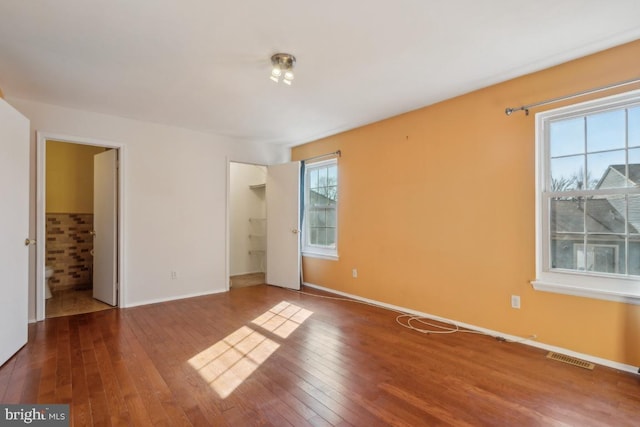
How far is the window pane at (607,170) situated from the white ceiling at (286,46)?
2.71 ft

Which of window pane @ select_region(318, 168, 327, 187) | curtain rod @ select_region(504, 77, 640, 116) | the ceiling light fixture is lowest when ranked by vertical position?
window pane @ select_region(318, 168, 327, 187)

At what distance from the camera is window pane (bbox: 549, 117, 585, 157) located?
2.62 meters

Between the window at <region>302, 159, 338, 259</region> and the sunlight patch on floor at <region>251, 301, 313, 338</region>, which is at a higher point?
the window at <region>302, 159, 338, 259</region>

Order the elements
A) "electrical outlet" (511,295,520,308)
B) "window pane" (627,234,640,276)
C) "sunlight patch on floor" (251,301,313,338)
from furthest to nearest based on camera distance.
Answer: "sunlight patch on floor" (251,301,313,338)
"electrical outlet" (511,295,520,308)
"window pane" (627,234,640,276)

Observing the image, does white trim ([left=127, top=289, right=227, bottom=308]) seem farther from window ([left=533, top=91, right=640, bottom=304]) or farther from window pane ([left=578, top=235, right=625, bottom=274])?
window pane ([left=578, top=235, right=625, bottom=274])

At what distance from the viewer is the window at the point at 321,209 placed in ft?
16.0

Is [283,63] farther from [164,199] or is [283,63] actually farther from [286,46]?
[164,199]

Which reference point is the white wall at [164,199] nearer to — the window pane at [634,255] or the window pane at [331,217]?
the window pane at [331,217]

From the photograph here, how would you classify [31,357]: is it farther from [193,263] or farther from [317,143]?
[317,143]

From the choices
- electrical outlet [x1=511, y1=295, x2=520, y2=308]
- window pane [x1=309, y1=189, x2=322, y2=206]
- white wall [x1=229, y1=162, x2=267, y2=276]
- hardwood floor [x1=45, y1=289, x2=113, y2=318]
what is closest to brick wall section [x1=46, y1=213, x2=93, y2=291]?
hardwood floor [x1=45, y1=289, x2=113, y2=318]

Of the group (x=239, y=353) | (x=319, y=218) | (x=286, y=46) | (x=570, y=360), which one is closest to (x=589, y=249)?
→ (x=570, y=360)

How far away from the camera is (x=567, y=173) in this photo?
105 inches

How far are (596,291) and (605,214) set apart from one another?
616mm

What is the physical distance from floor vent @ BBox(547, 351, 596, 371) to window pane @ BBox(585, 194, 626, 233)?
1.04 metres
